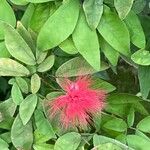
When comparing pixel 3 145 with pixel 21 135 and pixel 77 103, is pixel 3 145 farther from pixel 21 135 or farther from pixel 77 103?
pixel 77 103

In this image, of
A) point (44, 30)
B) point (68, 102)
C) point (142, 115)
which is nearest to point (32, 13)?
point (44, 30)

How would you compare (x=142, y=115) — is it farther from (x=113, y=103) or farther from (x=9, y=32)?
(x=9, y=32)

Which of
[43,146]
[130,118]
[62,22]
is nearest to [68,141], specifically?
[43,146]

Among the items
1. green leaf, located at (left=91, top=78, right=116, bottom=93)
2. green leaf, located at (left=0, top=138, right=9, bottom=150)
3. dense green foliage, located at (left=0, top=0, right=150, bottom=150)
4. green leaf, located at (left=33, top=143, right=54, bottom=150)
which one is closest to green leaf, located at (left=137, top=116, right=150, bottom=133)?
dense green foliage, located at (left=0, top=0, right=150, bottom=150)

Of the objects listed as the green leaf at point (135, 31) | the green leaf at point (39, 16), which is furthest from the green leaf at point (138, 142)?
the green leaf at point (39, 16)

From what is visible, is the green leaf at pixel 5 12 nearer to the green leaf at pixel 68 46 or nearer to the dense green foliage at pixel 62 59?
the dense green foliage at pixel 62 59
